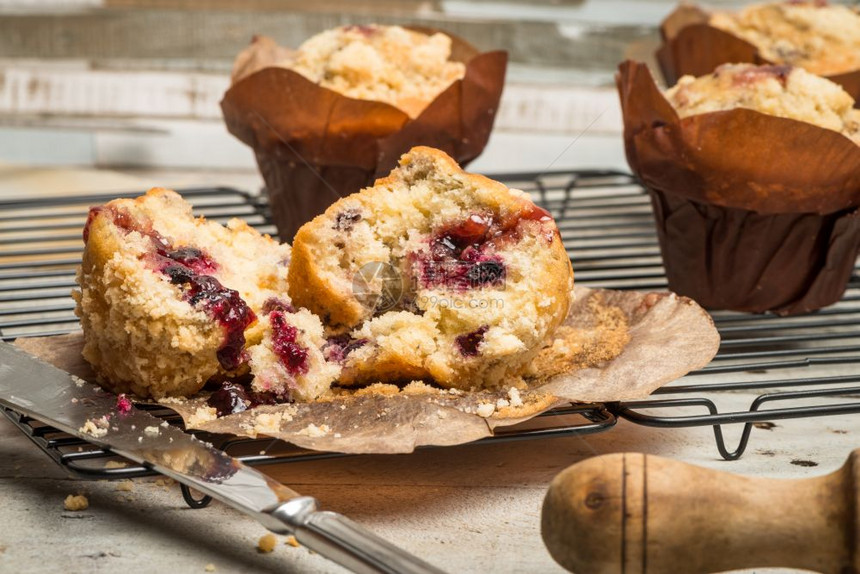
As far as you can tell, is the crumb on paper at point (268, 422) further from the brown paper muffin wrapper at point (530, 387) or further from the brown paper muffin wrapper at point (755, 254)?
the brown paper muffin wrapper at point (755, 254)

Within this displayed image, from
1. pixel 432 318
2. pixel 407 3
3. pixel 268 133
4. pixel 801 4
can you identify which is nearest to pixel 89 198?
pixel 268 133

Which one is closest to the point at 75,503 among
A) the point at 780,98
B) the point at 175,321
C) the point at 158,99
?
the point at 175,321

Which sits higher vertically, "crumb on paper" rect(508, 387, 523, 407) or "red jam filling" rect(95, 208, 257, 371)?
"red jam filling" rect(95, 208, 257, 371)

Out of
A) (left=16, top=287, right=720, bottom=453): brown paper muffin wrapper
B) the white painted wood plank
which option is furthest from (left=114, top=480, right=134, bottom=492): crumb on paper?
the white painted wood plank

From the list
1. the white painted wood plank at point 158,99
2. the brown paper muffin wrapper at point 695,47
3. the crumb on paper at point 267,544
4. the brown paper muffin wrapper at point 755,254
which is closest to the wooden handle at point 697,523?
the crumb on paper at point 267,544

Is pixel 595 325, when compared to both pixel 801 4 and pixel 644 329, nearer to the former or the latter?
pixel 644 329

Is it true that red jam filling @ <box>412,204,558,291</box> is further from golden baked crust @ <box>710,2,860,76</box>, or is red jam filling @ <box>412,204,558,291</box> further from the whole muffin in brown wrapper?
golden baked crust @ <box>710,2,860,76</box>
